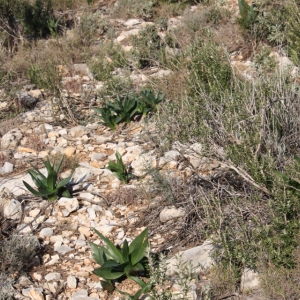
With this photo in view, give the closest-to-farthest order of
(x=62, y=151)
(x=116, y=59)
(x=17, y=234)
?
(x=17, y=234)
(x=62, y=151)
(x=116, y=59)

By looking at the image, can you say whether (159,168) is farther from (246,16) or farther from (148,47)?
(246,16)

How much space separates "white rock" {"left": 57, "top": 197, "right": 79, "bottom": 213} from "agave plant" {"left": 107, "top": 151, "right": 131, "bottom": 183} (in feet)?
1.56

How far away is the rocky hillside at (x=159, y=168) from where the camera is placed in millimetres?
3025

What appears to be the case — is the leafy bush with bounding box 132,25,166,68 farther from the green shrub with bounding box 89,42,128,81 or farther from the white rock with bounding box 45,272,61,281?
the white rock with bounding box 45,272,61,281

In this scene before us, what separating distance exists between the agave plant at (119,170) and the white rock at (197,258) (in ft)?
4.14

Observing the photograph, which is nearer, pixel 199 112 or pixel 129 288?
pixel 129 288

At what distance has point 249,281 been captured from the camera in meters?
2.94

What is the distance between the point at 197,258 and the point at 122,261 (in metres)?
0.50

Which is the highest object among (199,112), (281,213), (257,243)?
(199,112)

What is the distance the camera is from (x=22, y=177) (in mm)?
4613

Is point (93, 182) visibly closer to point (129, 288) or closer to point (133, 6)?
point (129, 288)

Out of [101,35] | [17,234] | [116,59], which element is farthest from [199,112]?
[101,35]

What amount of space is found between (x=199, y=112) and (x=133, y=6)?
205 inches

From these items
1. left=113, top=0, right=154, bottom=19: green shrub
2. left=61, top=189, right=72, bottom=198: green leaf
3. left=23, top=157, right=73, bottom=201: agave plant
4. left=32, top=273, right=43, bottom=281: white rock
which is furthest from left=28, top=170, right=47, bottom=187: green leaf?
left=113, top=0, right=154, bottom=19: green shrub
